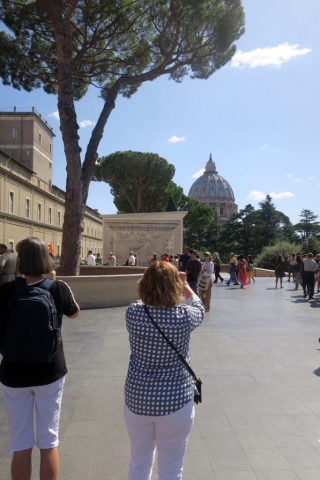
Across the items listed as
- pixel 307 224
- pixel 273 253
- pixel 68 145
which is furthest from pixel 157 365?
pixel 307 224

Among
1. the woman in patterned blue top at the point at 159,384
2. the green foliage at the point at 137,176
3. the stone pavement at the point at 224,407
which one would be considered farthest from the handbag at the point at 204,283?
the green foliage at the point at 137,176

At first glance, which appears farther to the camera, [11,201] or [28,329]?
[11,201]

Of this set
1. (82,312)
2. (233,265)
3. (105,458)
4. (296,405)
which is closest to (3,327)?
(105,458)

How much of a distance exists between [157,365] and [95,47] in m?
15.0

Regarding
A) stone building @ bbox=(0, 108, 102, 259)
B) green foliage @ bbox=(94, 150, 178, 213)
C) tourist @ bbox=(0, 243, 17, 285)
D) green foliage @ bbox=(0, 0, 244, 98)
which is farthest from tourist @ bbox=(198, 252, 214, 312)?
green foliage @ bbox=(94, 150, 178, 213)

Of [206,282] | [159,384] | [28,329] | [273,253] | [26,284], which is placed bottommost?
[159,384]

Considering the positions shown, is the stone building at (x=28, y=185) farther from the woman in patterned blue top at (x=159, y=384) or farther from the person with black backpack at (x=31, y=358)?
the woman in patterned blue top at (x=159, y=384)

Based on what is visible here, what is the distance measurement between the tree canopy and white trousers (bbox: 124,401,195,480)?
34.2 feet

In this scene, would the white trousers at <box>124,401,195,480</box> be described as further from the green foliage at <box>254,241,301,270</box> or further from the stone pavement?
the green foliage at <box>254,241,301,270</box>

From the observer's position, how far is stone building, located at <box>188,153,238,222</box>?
131 metres

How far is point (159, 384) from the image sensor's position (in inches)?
89.4

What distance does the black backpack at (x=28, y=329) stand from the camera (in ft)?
7.89

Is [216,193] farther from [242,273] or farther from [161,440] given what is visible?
[161,440]

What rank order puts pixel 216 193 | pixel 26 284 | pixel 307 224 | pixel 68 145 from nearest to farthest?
pixel 26 284 < pixel 68 145 < pixel 307 224 < pixel 216 193
